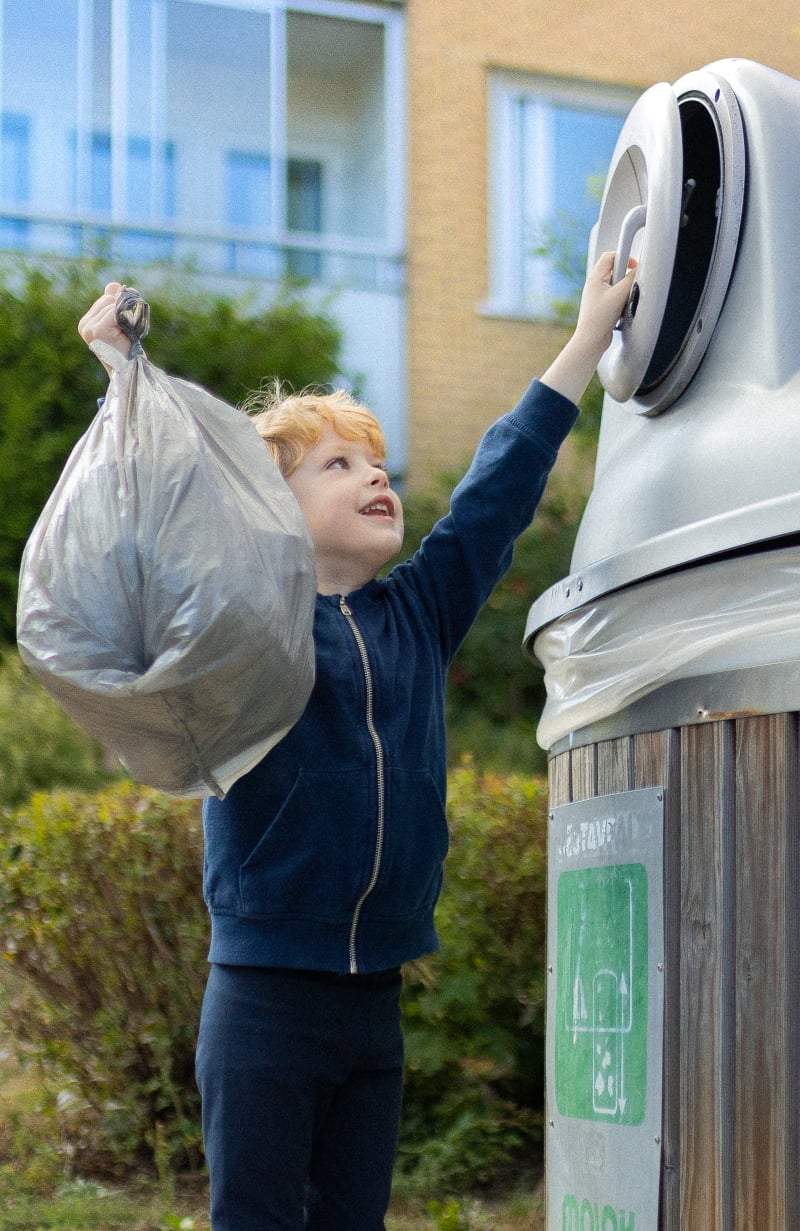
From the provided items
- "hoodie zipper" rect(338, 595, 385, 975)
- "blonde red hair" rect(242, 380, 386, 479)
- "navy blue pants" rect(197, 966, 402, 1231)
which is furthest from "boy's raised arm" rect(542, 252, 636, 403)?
"navy blue pants" rect(197, 966, 402, 1231)

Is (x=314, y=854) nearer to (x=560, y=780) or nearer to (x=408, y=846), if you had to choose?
(x=408, y=846)

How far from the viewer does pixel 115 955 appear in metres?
3.82

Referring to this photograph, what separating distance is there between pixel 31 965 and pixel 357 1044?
2179 mm

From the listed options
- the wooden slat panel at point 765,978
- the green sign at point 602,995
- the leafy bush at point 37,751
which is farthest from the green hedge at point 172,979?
the wooden slat panel at point 765,978

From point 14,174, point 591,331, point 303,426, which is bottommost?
point 303,426

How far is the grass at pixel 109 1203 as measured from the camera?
352 centimetres

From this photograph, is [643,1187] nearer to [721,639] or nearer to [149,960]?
[721,639]

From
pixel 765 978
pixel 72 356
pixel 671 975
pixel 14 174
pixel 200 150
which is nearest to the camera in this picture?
pixel 765 978

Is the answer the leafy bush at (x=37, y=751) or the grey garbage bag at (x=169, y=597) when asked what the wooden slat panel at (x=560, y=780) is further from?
the leafy bush at (x=37, y=751)

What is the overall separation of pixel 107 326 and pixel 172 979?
2333 mm

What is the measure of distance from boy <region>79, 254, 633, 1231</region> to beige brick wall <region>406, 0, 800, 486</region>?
660 cm

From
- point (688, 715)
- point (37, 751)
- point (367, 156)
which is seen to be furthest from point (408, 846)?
point (367, 156)

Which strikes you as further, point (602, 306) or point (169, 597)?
point (602, 306)

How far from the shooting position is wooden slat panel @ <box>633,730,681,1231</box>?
1744 millimetres
